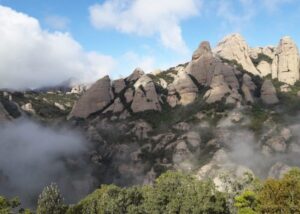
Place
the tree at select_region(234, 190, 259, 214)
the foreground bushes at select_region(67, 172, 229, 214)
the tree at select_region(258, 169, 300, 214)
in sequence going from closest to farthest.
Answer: the tree at select_region(258, 169, 300, 214)
the tree at select_region(234, 190, 259, 214)
the foreground bushes at select_region(67, 172, 229, 214)

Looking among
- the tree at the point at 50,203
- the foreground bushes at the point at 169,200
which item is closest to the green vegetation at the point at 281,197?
the foreground bushes at the point at 169,200

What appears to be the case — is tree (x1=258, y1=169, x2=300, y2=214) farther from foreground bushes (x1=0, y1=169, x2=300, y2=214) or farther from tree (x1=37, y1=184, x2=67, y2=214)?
tree (x1=37, y1=184, x2=67, y2=214)

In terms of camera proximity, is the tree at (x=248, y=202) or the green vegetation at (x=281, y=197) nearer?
the green vegetation at (x=281, y=197)

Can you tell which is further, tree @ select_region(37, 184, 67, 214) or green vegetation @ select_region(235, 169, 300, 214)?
tree @ select_region(37, 184, 67, 214)

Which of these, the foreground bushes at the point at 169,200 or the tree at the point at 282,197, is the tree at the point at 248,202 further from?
the tree at the point at 282,197

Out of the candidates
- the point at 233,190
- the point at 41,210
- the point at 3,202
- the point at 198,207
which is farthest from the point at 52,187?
the point at 233,190

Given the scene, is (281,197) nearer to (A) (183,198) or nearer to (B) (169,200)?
(A) (183,198)

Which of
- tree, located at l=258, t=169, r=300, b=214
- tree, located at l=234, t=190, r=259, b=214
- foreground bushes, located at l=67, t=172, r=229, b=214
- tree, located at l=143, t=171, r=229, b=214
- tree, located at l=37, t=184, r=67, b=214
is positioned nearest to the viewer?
tree, located at l=258, t=169, r=300, b=214

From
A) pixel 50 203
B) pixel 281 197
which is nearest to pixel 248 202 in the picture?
pixel 281 197

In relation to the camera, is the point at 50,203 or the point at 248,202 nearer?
the point at 248,202

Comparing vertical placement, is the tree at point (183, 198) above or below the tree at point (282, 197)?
below

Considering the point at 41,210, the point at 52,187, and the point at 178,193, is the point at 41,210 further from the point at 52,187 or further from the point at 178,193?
the point at 178,193

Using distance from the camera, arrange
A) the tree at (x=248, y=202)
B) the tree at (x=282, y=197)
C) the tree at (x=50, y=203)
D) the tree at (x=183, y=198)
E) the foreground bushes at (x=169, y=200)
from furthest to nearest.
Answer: the tree at (x=50, y=203) < the tree at (x=183, y=198) < the foreground bushes at (x=169, y=200) < the tree at (x=248, y=202) < the tree at (x=282, y=197)

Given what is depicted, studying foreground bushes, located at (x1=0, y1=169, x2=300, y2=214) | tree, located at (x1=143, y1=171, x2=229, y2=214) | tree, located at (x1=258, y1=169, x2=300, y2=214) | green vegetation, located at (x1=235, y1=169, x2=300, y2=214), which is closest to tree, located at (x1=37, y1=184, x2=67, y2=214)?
foreground bushes, located at (x1=0, y1=169, x2=300, y2=214)
